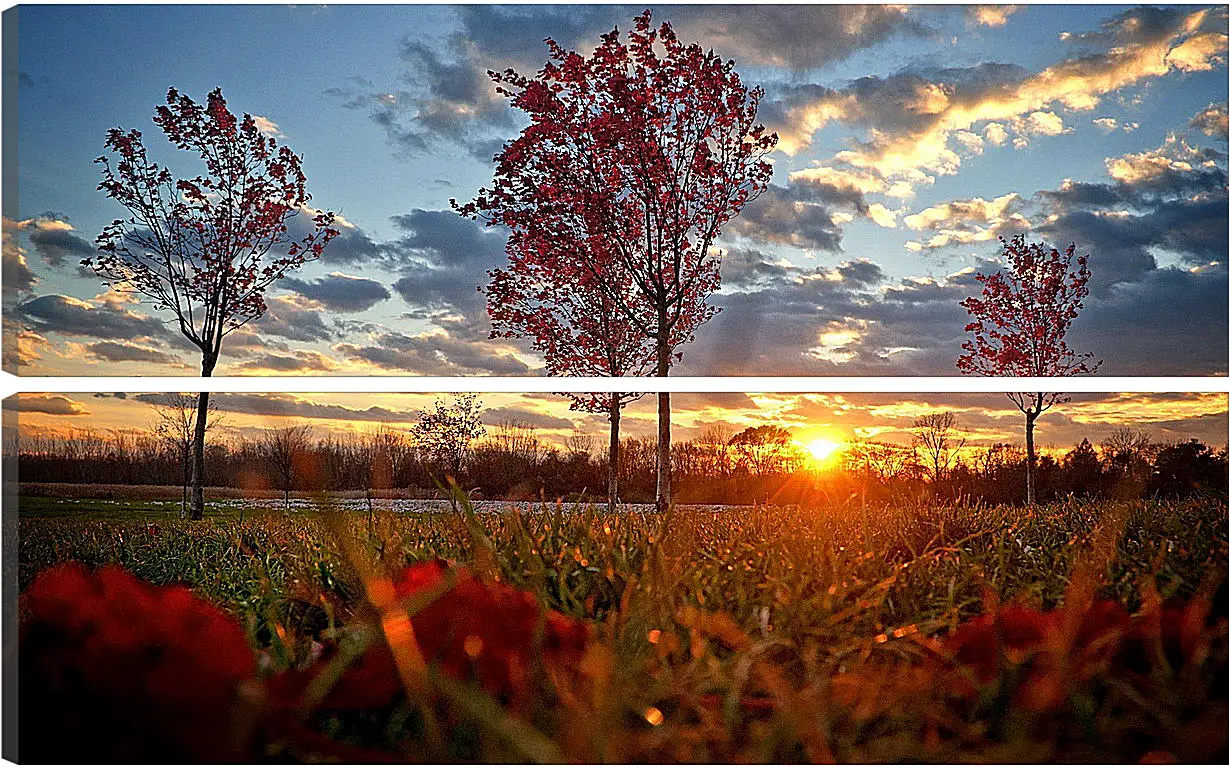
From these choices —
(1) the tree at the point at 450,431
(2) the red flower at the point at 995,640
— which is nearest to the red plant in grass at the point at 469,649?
(2) the red flower at the point at 995,640

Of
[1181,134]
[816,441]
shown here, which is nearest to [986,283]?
[1181,134]

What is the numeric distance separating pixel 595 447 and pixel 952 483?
132cm

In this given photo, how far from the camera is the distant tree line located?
8.82 feet

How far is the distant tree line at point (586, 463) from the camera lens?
8.82 ft

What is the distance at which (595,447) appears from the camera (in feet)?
11.4

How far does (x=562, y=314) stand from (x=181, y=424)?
5.84ft

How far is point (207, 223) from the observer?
434cm

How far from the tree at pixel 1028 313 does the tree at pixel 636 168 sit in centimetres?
139

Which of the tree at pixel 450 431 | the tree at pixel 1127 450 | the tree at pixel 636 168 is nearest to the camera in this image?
the tree at pixel 1127 450

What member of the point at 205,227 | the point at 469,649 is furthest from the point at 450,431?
the point at 469,649

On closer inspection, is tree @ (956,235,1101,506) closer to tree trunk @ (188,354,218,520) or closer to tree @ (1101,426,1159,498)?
tree @ (1101,426,1159,498)

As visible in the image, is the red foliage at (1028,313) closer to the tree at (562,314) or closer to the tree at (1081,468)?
the tree at (1081,468)

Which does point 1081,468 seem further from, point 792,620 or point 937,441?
point 792,620

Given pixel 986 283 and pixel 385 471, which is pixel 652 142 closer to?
pixel 986 283
